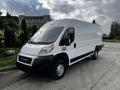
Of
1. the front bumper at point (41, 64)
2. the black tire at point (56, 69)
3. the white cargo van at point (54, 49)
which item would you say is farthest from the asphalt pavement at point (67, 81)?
the front bumper at point (41, 64)

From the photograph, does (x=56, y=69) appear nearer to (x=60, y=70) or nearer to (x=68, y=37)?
(x=60, y=70)

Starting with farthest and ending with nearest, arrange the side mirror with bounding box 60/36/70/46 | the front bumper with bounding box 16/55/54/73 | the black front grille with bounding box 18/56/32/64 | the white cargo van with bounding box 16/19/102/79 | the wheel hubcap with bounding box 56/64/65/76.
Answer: the side mirror with bounding box 60/36/70/46
the wheel hubcap with bounding box 56/64/65/76
the black front grille with bounding box 18/56/32/64
the white cargo van with bounding box 16/19/102/79
the front bumper with bounding box 16/55/54/73

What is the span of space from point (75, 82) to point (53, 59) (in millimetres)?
1178

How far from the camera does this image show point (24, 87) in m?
5.56

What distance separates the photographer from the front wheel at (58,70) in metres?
6.11

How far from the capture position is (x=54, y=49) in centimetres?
610

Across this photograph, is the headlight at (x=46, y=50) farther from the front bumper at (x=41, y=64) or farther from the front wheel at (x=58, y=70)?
the front wheel at (x=58, y=70)

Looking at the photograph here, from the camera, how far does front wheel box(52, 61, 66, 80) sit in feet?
20.0

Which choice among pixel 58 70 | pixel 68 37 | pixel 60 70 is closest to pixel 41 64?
pixel 58 70

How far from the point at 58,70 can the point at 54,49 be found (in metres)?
0.87

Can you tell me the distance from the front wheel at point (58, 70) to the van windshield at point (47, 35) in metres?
0.94

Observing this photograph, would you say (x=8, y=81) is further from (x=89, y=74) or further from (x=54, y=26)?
(x=89, y=74)

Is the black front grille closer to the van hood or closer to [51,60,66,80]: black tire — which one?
the van hood

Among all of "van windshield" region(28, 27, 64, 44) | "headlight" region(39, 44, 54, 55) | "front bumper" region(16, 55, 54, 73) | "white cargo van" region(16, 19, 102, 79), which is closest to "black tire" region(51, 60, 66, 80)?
"white cargo van" region(16, 19, 102, 79)
